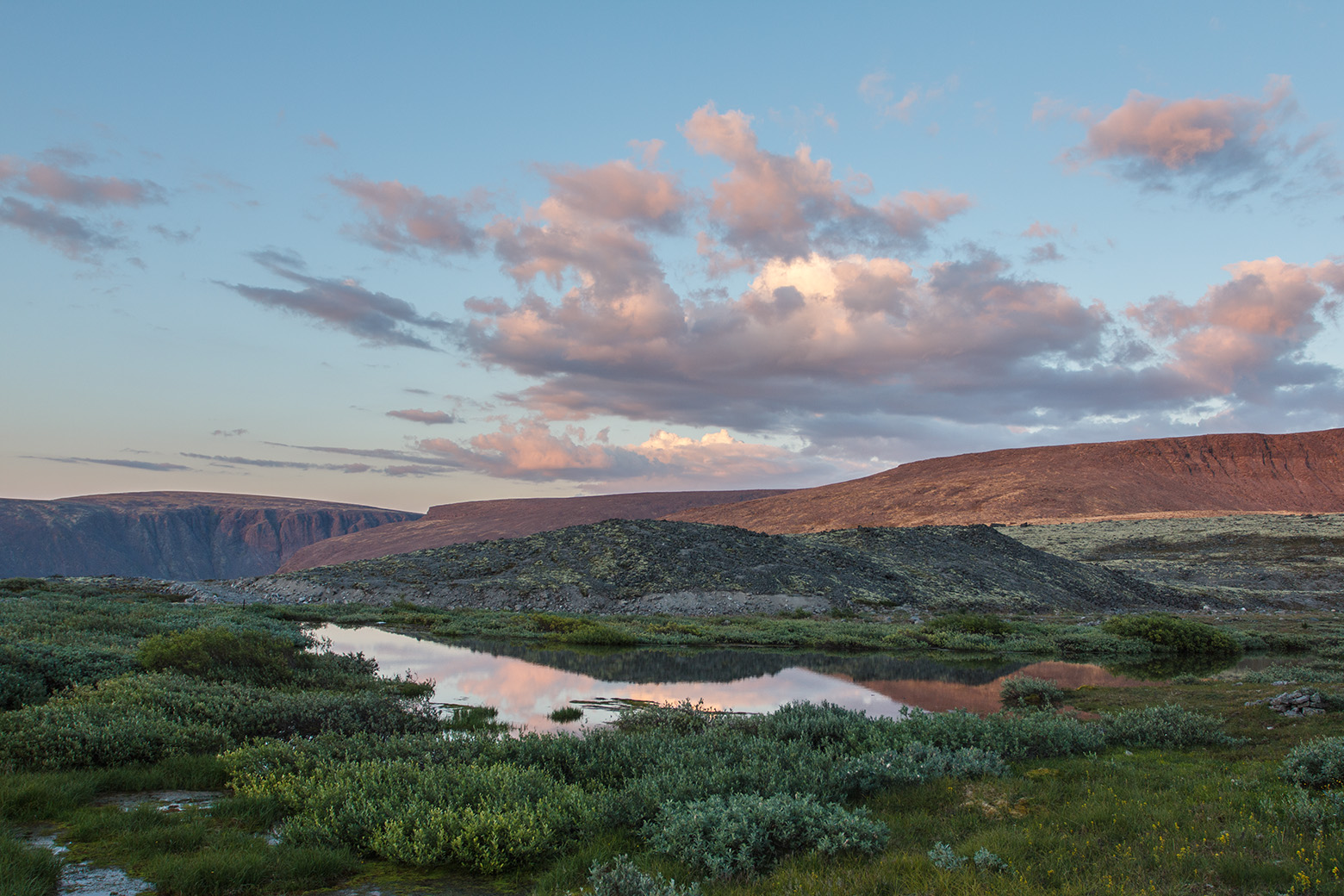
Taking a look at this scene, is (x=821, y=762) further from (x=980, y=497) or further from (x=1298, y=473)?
(x=1298, y=473)

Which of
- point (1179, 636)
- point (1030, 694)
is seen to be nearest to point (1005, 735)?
point (1030, 694)

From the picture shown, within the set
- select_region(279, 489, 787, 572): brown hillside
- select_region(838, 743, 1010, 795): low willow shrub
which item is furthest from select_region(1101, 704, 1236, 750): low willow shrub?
select_region(279, 489, 787, 572): brown hillside

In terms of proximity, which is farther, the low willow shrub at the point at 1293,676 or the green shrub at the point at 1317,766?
the low willow shrub at the point at 1293,676

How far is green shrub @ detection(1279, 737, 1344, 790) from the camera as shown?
6723 millimetres

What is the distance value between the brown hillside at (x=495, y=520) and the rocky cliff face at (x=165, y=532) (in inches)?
1233

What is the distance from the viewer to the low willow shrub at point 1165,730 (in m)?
9.51

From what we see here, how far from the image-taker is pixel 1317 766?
6.94 meters

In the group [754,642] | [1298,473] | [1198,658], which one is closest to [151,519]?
[754,642]

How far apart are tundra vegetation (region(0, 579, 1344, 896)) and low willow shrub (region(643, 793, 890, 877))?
20 mm

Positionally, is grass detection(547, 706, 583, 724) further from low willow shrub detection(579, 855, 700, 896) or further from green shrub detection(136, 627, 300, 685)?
low willow shrub detection(579, 855, 700, 896)

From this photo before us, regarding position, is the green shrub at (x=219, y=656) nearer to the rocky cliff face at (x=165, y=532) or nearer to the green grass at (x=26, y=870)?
the green grass at (x=26, y=870)

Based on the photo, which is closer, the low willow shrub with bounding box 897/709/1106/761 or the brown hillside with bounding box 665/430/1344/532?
the low willow shrub with bounding box 897/709/1106/761

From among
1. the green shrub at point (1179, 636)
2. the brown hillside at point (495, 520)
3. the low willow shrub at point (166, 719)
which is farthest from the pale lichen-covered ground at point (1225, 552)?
the brown hillside at point (495, 520)

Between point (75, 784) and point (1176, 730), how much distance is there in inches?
488
